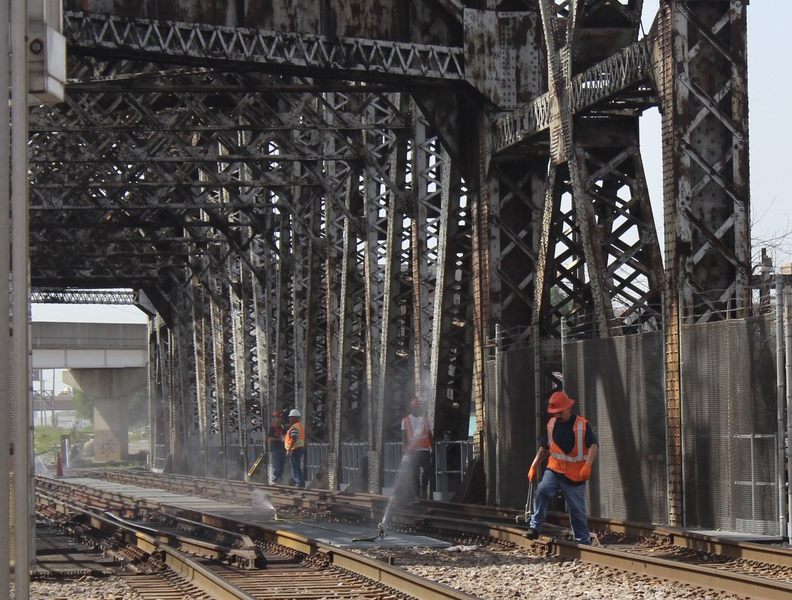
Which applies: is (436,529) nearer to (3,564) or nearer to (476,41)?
(476,41)

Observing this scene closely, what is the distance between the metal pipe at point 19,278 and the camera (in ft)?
17.1

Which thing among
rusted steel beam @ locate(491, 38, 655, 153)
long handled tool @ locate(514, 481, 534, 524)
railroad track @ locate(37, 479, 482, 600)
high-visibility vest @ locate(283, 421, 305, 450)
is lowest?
railroad track @ locate(37, 479, 482, 600)

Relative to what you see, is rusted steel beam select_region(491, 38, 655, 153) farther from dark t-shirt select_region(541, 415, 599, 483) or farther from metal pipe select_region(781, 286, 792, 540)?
dark t-shirt select_region(541, 415, 599, 483)

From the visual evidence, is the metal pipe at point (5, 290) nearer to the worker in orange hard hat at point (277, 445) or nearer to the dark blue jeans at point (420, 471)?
the dark blue jeans at point (420, 471)

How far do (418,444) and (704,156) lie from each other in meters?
8.37

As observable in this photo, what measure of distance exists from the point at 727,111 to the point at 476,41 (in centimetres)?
586

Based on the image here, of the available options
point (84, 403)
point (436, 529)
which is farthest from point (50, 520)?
point (84, 403)

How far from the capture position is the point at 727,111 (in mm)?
17047

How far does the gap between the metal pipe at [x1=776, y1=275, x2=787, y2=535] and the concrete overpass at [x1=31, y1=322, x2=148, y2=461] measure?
6144 centimetres

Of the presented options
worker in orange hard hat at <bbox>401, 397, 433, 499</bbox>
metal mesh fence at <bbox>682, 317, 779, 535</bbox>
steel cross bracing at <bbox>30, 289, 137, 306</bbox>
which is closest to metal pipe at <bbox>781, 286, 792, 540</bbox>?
metal mesh fence at <bbox>682, 317, 779, 535</bbox>

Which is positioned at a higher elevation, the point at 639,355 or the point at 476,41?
the point at 476,41

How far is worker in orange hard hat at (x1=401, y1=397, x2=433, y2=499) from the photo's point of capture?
23359 millimetres

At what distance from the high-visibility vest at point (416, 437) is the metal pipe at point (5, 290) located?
18.2m

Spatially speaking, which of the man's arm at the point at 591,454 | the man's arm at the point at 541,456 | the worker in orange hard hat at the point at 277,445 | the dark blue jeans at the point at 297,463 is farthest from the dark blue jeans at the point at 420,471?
the man's arm at the point at 591,454
